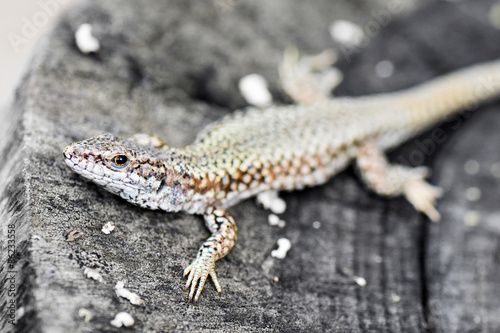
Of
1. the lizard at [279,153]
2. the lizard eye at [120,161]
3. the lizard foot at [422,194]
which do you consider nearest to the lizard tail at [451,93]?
the lizard at [279,153]

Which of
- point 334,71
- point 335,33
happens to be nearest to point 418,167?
point 334,71

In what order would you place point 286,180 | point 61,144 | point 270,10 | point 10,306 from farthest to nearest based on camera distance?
point 270,10 → point 286,180 → point 61,144 → point 10,306

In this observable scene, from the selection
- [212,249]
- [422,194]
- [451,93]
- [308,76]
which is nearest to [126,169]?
[212,249]

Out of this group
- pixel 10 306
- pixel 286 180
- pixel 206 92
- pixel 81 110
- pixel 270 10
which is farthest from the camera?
pixel 270 10

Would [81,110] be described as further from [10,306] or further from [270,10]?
[270,10]

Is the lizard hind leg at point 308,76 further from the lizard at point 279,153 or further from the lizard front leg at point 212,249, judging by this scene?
the lizard front leg at point 212,249

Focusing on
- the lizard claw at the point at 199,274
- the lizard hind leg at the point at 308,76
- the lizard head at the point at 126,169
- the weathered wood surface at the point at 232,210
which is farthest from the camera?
the lizard hind leg at the point at 308,76

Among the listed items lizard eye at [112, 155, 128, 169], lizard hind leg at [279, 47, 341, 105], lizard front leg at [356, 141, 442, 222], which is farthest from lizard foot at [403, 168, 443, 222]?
lizard eye at [112, 155, 128, 169]
